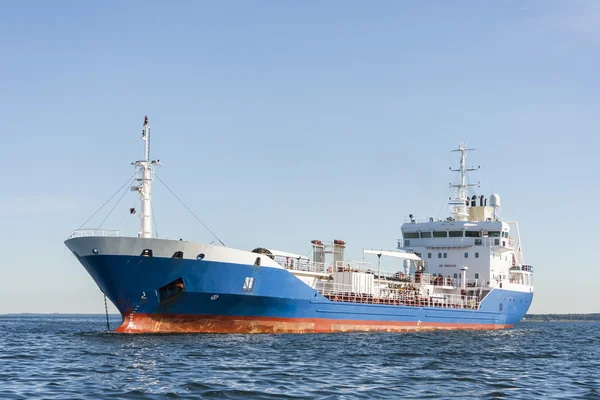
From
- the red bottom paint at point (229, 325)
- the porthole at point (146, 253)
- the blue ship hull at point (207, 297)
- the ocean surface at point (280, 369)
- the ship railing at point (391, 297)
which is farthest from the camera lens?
the ship railing at point (391, 297)

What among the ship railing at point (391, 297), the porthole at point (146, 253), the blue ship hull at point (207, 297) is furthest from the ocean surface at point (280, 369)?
the ship railing at point (391, 297)

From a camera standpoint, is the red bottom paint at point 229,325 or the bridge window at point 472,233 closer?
the red bottom paint at point 229,325

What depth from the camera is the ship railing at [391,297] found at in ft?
133

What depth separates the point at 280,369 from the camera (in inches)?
843

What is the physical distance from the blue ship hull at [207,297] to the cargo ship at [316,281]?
5 centimetres

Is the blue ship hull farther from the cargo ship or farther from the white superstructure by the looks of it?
the white superstructure

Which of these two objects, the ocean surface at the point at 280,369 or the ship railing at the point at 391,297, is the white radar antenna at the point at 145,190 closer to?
the ocean surface at the point at 280,369

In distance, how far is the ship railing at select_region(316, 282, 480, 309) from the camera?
4053 cm

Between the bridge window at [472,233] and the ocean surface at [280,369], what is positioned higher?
the bridge window at [472,233]

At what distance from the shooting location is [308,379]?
1959 cm

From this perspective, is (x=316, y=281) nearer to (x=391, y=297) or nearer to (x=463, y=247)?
(x=391, y=297)

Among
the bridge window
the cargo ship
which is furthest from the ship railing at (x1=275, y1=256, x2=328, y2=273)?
the bridge window

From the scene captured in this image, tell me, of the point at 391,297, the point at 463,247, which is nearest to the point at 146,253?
the point at 391,297

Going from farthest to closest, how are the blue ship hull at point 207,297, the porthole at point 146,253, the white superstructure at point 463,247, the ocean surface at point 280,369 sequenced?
the white superstructure at point 463,247 → the blue ship hull at point 207,297 → the porthole at point 146,253 → the ocean surface at point 280,369
